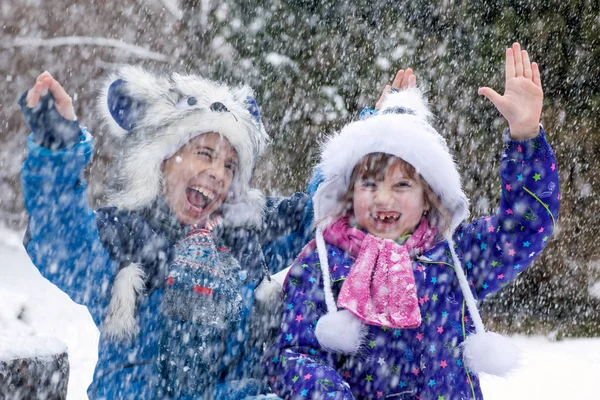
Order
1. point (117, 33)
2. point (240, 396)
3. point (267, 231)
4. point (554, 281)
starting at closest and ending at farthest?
point (240, 396)
point (267, 231)
point (554, 281)
point (117, 33)

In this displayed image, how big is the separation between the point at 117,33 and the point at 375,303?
303 inches

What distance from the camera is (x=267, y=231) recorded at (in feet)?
8.93

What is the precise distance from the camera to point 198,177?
2465mm

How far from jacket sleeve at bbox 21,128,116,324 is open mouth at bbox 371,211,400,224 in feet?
3.16

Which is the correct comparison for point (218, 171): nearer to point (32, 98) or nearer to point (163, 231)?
point (163, 231)

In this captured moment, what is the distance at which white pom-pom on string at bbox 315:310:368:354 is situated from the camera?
2.02m

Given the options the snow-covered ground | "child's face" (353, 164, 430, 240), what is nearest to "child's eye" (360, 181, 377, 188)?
"child's face" (353, 164, 430, 240)

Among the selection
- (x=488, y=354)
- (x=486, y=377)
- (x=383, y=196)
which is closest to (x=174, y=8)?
(x=486, y=377)

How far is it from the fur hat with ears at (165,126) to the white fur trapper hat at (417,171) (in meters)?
0.33

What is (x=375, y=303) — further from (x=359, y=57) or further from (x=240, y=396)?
(x=359, y=57)

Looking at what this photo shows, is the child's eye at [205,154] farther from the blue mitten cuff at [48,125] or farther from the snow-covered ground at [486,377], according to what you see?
the snow-covered ground at [486,377]

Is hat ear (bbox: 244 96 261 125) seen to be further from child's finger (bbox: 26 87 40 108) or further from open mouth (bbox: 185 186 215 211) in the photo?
child's finger (bbox: 26 87 40 108)

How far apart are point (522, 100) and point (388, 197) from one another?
0.54 metres

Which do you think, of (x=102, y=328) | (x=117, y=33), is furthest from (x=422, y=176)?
(x=117, y=33)
